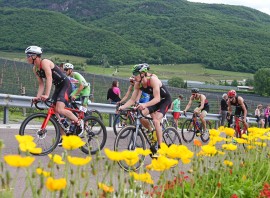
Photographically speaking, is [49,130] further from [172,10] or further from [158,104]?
[172,10]

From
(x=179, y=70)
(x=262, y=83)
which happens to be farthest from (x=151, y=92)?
(x=179, y=70)

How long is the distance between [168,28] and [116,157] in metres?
165

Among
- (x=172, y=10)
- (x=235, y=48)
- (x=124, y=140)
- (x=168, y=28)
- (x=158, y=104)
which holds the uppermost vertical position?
(x=172, y=10)

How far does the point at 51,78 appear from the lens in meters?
7.74

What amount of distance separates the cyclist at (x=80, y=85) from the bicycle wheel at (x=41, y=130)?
2.43 m

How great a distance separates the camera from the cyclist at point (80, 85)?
10.7 metres

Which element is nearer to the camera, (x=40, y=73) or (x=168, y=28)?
(x=40, y=73)

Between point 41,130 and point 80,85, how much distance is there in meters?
3.07

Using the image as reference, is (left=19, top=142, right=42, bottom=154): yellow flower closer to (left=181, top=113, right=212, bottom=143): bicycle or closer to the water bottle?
the water bottle

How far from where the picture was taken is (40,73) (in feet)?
25.9

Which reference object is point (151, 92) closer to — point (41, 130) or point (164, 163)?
point (41, 130)

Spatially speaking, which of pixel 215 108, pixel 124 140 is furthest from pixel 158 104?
pixel 215 108

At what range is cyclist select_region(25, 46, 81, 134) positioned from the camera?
7695mm

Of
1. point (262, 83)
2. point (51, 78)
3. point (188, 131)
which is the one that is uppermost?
point (262, 83)
